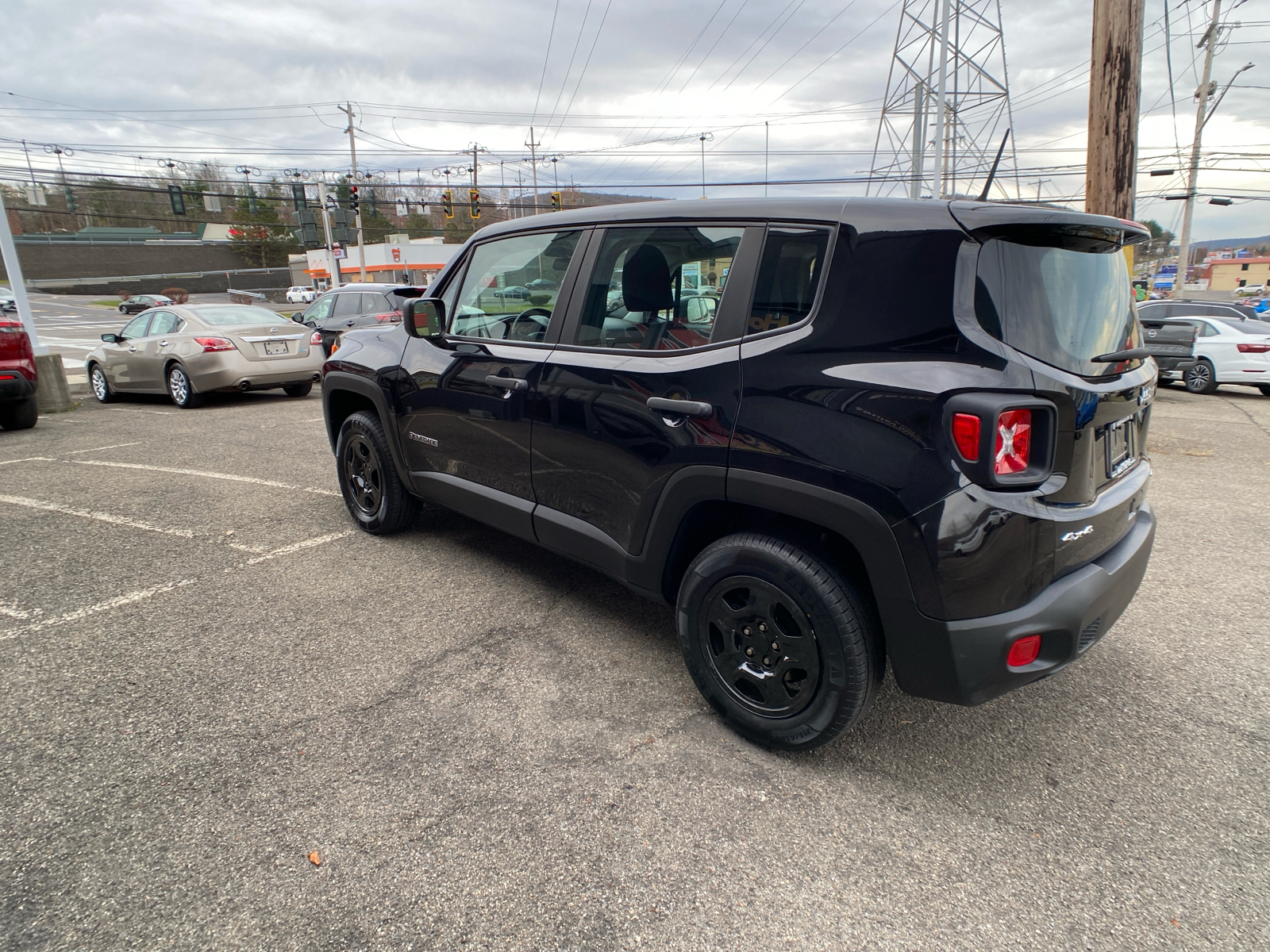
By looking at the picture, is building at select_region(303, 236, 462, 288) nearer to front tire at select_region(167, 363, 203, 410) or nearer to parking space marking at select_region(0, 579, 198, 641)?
front tire at select_region(167, 363, 203, 410)

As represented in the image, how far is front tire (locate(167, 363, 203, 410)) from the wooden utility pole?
11.0m

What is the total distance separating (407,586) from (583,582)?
0.94 meters

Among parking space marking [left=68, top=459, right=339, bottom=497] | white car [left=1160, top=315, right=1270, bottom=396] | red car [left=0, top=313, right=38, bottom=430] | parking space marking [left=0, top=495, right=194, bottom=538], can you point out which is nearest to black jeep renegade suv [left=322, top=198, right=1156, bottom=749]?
parking space marking [left=0, top=495, right=194, bottom=538]

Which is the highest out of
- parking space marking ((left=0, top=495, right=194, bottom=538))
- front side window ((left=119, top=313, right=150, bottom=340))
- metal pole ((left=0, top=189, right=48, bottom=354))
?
metal pole ((left=0, top=189, right=48, bottom=354))

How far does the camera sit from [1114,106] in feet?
22.5

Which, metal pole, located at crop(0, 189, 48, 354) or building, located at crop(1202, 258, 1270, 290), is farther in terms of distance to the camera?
building, located at crop(1202, 258, 1270, 290)

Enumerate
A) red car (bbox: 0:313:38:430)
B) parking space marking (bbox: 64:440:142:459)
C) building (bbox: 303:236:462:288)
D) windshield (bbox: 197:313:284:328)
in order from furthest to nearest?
building (bbox: 303:236:462:288), windshield (bbox: 197:313:284:328), red car (bbox: 0:313:38:430), parking space marking (bbox: 64:440:142:459)

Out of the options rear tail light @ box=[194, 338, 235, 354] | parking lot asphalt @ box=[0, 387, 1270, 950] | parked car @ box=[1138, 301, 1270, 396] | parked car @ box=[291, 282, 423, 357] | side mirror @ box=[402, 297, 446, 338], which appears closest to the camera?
parking lot asphalt @ box=[0, 387, 1270, 950]

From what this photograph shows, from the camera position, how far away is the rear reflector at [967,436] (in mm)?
1860

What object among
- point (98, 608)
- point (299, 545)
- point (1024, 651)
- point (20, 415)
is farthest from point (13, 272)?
point (1024, 651)

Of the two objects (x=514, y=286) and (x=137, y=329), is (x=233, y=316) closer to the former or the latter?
(x=137, y=329)

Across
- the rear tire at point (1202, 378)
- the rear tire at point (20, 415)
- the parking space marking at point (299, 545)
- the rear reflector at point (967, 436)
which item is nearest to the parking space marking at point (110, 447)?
the rear tire at point (20, 415)

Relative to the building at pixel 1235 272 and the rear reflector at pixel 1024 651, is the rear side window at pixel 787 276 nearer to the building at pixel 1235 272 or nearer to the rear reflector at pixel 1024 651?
the rear reflector at pixel 1024 651

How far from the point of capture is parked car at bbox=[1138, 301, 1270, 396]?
12344 millimetres
